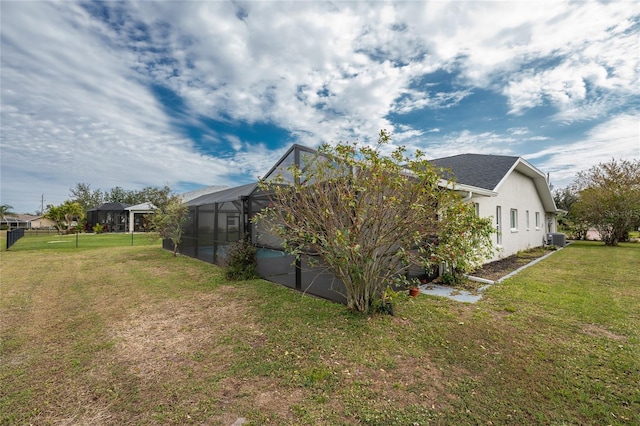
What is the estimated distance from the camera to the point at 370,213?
4.18 m

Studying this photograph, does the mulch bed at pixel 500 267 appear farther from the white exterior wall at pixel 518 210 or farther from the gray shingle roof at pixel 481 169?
the gray shingle roof at pixel 481 169

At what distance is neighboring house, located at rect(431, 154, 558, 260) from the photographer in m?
9.90

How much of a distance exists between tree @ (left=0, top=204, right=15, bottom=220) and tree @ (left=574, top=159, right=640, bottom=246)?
64.8m

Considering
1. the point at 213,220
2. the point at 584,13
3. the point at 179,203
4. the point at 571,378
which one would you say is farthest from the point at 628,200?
the point at 179,203

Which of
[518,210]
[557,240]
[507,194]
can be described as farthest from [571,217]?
[507,194]

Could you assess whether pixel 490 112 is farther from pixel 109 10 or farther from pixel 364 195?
pixel 109 10

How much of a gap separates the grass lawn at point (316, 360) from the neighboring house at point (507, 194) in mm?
4264

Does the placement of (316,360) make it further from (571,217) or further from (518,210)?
(571,217)

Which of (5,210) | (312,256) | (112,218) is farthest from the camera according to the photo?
(5,210)

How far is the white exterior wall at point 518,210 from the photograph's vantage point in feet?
34.2

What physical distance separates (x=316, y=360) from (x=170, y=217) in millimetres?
11273

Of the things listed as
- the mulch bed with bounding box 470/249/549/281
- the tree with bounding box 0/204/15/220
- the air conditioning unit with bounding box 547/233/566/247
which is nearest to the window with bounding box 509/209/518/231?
the mulch bed with bounding box 470/249/549/281

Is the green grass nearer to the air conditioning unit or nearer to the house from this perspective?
the house

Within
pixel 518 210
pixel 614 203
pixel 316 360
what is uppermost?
pixel 614 203
